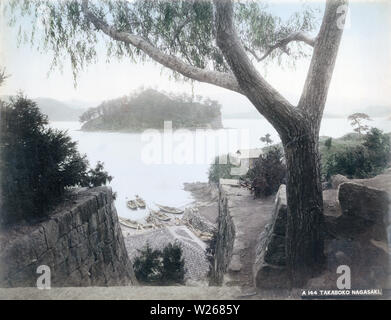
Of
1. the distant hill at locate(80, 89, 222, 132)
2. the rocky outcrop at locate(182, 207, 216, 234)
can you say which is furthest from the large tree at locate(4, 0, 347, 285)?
the rocky outcrop at locate(182, 207, 216, 234)

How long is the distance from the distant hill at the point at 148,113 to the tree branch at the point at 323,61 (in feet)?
3.99

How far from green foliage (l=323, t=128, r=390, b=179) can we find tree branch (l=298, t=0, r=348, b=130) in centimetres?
107

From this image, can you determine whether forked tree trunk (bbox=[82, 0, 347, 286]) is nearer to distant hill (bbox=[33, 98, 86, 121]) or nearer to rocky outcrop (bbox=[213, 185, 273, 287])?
rocky outcrop (bbox=[213, 185, 273, 287])

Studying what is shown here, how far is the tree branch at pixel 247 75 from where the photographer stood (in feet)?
10.4

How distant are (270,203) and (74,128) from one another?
326 cm

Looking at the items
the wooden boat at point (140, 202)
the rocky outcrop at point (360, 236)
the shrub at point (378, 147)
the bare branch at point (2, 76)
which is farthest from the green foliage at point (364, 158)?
the bare branch at point (2, 76)

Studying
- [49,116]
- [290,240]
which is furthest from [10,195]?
[290,240]

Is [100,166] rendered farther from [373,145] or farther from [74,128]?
[373,145]

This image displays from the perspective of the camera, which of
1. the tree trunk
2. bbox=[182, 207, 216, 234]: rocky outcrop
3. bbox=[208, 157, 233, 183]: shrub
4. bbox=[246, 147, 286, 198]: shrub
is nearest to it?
the tree trunk

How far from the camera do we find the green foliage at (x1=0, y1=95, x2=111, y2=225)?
3762 millimetres

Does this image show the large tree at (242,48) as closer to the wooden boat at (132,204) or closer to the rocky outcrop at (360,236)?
the rocky outcrop at (360,236)

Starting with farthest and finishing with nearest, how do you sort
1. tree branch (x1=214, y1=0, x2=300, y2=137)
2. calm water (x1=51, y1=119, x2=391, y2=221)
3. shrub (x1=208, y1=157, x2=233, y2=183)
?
shrub (x1=208, y1=157, x2=233, y2=183) < calm water (x1=51, y1=119, x2=391, y2=221) < tree branch (x1=214, y1=0, x2=300, y2=137)

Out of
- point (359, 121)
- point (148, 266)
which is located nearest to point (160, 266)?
point (148, 266)

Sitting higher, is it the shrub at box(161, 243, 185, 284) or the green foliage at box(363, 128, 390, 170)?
the green foliage at box(363, 128, 390, 170)
